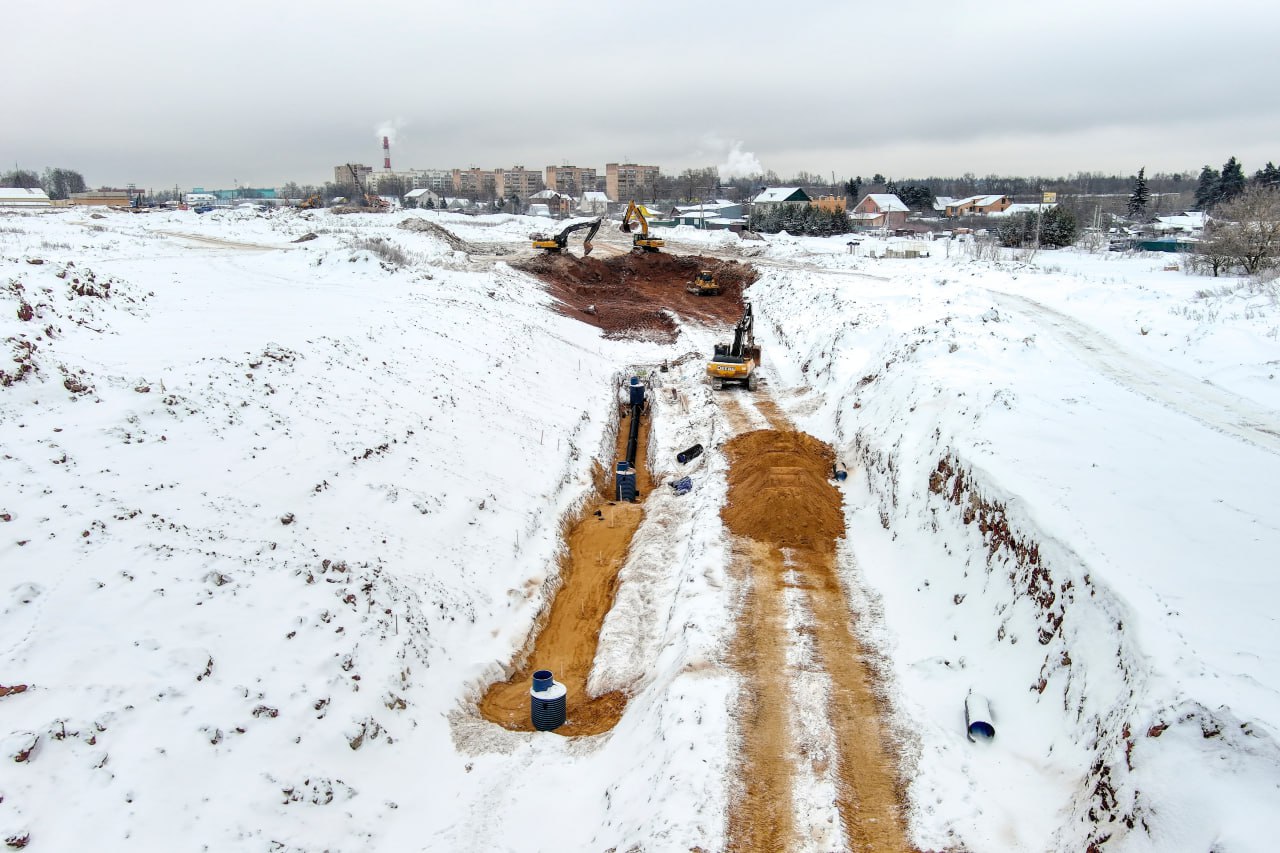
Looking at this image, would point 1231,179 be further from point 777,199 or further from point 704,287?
point 704,287

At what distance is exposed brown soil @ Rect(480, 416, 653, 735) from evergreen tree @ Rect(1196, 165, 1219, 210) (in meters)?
106

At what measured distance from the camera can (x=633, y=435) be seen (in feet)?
79.8

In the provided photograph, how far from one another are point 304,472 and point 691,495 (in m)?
8.77

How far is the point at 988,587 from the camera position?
10727mm

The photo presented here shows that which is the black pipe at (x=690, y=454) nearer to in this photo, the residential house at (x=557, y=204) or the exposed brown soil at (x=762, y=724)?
the exposed brown soil at (x=762, y=724)

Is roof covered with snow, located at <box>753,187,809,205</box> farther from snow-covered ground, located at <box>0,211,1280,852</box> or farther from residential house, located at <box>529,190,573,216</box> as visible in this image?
snow-covered ground, located at <box>0,211,1280,852</box>

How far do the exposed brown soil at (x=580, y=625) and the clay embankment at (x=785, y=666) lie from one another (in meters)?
2.31

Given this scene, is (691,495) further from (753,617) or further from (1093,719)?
(1093,719)

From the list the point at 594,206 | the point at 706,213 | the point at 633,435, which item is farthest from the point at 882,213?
the point at 633,435

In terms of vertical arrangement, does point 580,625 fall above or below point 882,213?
below

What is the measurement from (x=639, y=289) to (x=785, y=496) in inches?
1317

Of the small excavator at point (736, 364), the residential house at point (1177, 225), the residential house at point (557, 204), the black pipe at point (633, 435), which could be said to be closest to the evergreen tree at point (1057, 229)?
the residential house at point (1177, 225)

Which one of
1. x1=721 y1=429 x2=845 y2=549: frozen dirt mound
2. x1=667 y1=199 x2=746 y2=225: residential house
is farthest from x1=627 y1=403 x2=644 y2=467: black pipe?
x1=667 y1=199 x2=746 y2=225: residential house

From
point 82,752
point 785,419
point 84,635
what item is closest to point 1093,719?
point 82,752
